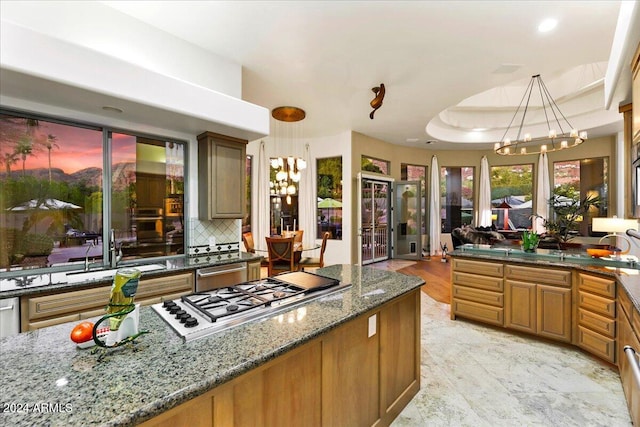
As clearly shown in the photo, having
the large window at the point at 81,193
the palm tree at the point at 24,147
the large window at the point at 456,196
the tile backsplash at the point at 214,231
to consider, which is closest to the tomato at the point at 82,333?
the large window at the point at 81,193

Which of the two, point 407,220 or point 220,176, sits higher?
point 220,176

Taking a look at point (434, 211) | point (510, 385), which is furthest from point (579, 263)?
point (434, 211)

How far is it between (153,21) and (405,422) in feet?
12.8

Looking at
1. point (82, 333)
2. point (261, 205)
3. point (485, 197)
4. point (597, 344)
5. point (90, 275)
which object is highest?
point (485, 197)

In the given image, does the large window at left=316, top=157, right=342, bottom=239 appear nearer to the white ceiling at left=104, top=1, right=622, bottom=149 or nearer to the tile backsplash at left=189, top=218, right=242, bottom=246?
the white ceiling at left=104, top=1, right=622, bottom=149

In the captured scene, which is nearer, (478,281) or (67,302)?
(67,302)

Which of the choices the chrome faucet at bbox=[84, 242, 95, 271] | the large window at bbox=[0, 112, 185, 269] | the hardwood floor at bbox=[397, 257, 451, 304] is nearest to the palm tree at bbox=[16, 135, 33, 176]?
the large window at bbox=[0, 112, 185, 269]

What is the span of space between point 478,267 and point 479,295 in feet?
1.10

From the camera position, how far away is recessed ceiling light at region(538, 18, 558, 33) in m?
2.64

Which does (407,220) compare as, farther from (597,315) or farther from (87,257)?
(87,257)

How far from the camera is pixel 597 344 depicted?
2.60 meters

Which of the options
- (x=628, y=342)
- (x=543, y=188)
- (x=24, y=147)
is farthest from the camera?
(x=543, y=188)

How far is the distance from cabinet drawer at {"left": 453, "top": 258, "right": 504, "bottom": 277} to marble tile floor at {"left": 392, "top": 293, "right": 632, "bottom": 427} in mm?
692

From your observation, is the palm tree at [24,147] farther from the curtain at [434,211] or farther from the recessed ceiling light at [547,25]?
the curtain at [434,211]
